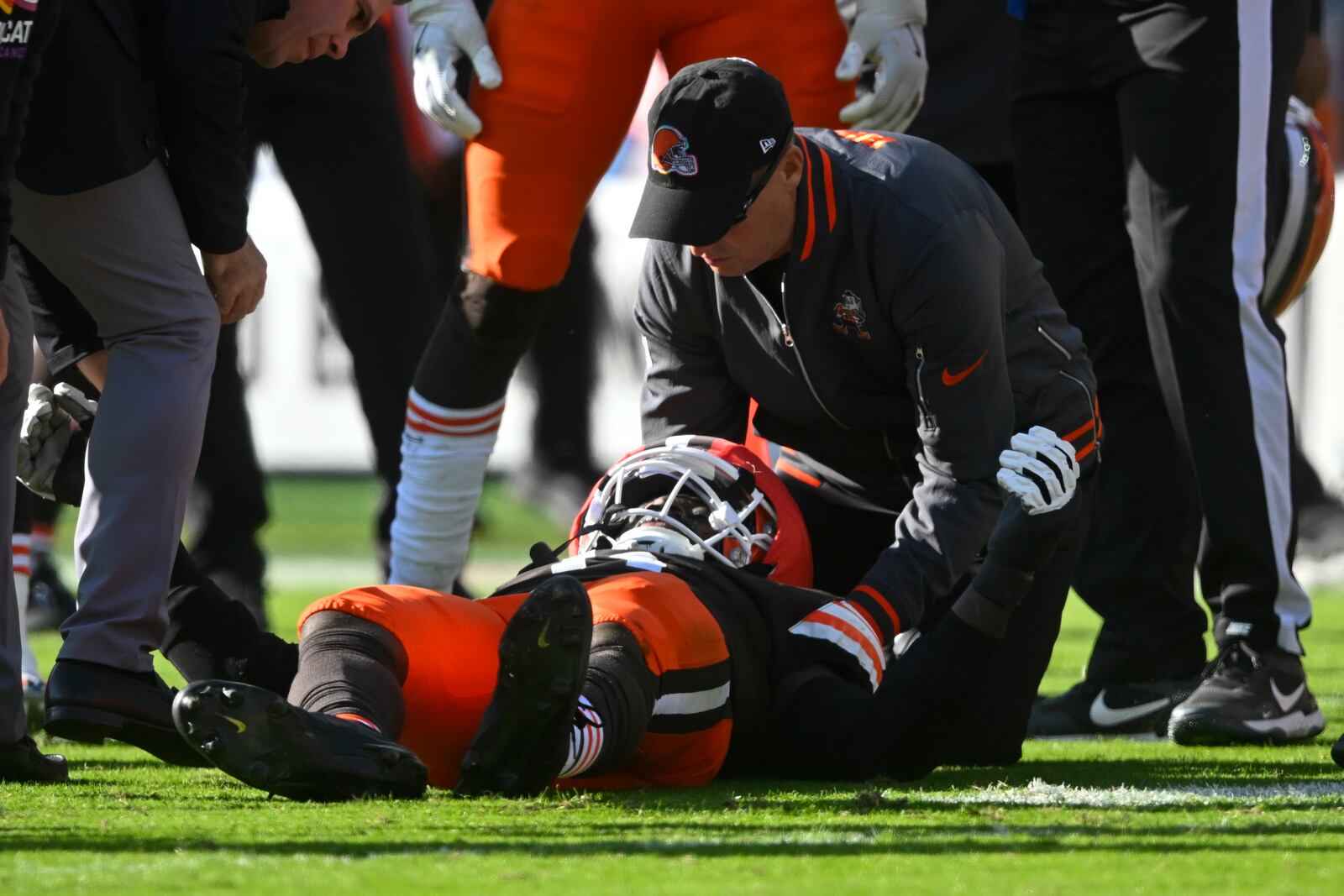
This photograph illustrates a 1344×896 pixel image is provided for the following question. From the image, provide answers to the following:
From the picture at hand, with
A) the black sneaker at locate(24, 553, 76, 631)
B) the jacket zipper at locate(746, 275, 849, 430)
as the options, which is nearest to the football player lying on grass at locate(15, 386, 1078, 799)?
the jacket zipper at locate(746, 275, 849, 430)

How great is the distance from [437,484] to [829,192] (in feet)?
3.99

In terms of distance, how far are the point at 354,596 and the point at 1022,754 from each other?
4.16 ft

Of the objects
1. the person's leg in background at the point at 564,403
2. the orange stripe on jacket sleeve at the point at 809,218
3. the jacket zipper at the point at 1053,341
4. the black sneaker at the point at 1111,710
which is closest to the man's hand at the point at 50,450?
the orange stripe on jacket sleeve at the point at 809,218

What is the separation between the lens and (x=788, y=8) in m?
3.80

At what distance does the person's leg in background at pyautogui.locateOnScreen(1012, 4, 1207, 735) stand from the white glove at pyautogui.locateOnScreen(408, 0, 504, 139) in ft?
3.54

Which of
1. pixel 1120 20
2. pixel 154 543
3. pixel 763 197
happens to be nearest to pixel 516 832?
pixel 154 543

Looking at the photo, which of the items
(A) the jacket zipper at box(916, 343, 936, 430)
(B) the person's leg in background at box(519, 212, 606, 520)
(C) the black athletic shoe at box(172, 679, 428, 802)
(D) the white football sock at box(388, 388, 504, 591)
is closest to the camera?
(C) the black athletic shoe at box(172, 679, 428, 802)

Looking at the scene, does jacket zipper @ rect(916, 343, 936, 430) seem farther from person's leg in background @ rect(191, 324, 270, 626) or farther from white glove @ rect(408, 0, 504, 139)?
person's leg in background @ rect(191, 324, 270, 626)

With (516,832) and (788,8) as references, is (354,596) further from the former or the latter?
(788,8)

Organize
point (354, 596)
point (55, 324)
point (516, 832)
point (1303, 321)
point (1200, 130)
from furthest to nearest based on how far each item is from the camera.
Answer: point (1303, 321) → point (1200, 130) → point (55, 324) → point (354, 596) → point (516, 832)

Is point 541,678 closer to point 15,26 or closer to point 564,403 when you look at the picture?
point 15,26

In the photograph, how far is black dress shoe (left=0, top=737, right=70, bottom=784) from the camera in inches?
116

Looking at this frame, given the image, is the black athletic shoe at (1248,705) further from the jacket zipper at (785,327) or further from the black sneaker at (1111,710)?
the jacket zipper at (785,327)

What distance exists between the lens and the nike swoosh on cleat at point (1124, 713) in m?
3.85
